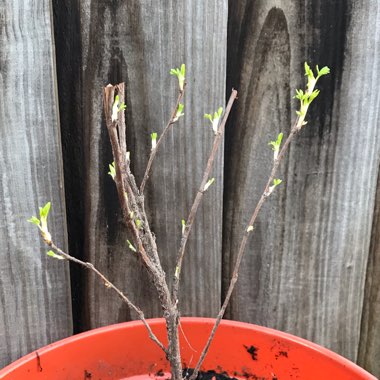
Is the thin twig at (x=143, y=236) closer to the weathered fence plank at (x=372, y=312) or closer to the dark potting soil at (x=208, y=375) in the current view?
the dark potting soil at (x=208, y=375)

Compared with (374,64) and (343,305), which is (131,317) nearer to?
(343,305)

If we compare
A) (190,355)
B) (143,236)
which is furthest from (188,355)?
(143,236)

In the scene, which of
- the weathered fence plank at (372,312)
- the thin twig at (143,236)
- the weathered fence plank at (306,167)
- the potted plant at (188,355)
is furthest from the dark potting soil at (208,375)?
the weathered fence plank at (372,312)

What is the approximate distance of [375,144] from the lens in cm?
101

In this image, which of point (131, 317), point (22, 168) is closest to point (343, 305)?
point (131, 317)

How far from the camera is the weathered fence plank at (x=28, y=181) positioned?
88 cm

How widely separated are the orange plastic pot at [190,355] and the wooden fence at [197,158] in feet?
0.61

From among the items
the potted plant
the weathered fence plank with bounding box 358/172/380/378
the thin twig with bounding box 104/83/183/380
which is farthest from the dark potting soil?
the weathered fence plank with bounding box 358/172/380/378

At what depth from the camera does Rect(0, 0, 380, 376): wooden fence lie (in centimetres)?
91

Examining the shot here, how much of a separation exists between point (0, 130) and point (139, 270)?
1.29 feet

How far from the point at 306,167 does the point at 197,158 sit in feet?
0.73

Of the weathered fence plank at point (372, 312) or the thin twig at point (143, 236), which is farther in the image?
the weathered fence plank at point (372, 312)

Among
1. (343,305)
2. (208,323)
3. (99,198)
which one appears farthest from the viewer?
(343,305)

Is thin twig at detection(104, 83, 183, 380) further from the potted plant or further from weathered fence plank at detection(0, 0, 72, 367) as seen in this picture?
weathered fence plank at detection(0, 0, 72, 367)
